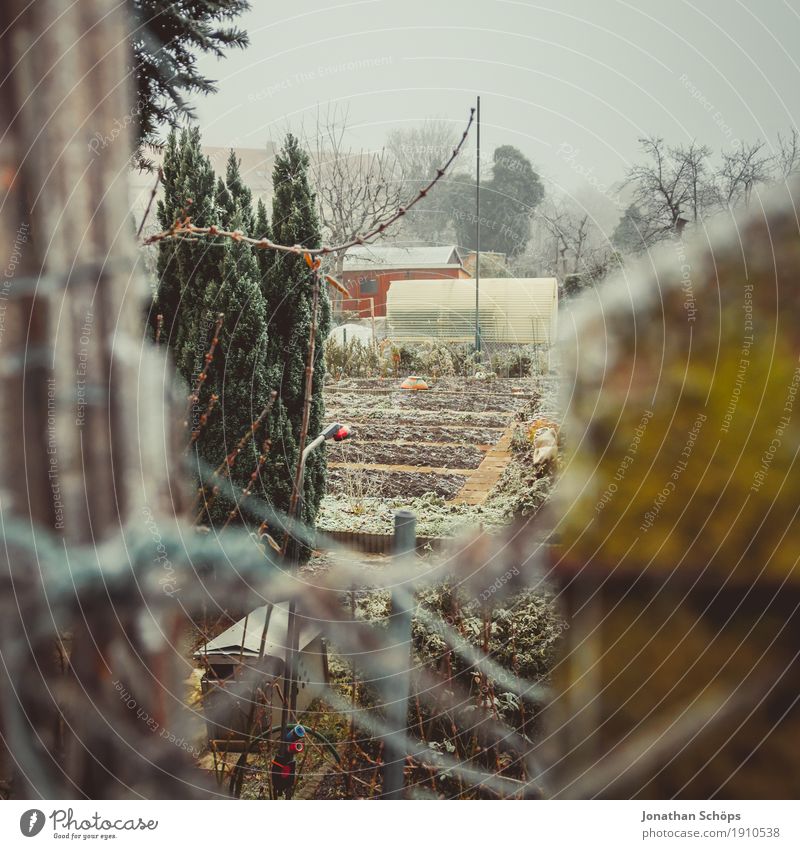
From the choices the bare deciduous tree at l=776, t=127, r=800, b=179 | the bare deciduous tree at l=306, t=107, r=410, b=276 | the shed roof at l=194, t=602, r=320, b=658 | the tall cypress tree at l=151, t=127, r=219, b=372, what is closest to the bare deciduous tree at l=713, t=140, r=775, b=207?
the bare deciduous tree at l=776, t=127, r=800, b=179

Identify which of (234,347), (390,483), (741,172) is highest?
(741,172)

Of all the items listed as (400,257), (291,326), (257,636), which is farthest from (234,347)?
(257,636)

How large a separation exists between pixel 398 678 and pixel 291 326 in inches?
Answer: 18.8

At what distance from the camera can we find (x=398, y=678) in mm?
941

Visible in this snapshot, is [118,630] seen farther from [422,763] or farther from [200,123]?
[200,123]

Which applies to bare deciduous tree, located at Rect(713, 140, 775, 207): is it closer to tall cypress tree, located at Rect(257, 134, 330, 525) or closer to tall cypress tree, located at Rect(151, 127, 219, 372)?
tall cypress tree, located at Rect(257, 134, 330, 525)

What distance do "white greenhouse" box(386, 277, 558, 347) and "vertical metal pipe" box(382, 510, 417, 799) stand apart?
24 cm

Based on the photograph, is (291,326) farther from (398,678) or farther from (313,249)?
(398,678)

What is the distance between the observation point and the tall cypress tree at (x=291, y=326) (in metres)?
0.91

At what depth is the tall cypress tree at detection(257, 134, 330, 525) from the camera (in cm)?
91

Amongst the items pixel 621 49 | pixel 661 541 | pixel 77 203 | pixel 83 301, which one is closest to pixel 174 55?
pixel 77 203

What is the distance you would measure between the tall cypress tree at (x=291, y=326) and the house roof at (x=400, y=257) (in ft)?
0.17

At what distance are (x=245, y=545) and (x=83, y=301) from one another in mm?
373

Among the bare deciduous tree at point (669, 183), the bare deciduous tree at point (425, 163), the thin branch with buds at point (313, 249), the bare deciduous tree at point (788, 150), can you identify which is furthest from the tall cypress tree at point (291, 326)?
the bare deciduous tree at point (788, 150)
